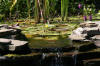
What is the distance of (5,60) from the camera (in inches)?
141

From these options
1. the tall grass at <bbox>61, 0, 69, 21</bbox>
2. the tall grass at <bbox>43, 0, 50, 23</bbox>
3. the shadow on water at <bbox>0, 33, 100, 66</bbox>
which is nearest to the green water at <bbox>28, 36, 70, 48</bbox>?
the shadow on water at <bbox>0, 33, 100, 66</bbox>

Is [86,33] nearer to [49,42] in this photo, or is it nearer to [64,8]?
[49,42]

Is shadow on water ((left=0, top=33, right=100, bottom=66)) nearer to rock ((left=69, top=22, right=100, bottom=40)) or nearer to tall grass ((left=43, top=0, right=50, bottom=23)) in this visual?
rock ((left=69, top=22, right=100, bottom=40))

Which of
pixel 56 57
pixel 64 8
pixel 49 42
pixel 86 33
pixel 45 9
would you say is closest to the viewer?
pixel 56 57

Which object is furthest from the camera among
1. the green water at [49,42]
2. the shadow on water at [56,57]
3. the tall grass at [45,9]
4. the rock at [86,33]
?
the tall grass at [45,9]

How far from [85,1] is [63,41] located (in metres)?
5.17

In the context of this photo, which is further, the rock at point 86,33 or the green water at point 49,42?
the rock at point 86,33

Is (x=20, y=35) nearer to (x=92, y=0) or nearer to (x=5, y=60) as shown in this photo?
(x=5, y=60)

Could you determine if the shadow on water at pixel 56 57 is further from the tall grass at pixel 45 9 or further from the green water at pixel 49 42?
the tall grass at pixel 45 9

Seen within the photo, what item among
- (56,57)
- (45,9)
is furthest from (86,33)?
(45,9)

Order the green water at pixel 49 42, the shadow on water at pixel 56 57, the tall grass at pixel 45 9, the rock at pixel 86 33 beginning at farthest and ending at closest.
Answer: the tall grass at pixel 45 9 → the rock at pixel 86 33 → the green water at pixel 49 42 → the shadow on water at pixel 56 57

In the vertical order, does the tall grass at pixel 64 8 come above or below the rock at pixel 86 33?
above

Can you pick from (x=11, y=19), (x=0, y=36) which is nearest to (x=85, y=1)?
(x=11, y=19)

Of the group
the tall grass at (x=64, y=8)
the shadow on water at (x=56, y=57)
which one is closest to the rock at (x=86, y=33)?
the shadow on water at (x=56, y=57)
